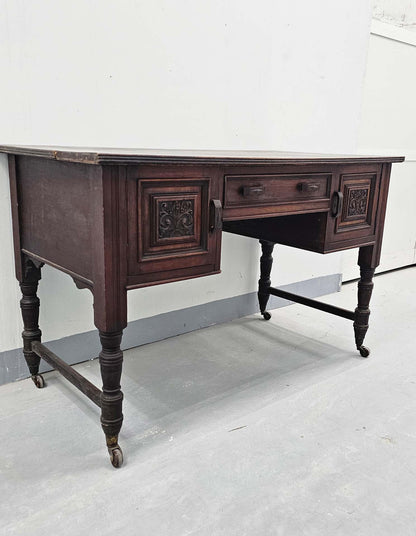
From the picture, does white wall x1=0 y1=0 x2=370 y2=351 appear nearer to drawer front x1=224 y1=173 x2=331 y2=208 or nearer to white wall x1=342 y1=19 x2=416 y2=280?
white wall x1=342 y1=19 x2=416 y2=280

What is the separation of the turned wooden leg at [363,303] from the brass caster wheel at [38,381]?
1.36 meters

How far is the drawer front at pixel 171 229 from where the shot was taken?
137 cm

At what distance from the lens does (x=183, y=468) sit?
151 centimetres

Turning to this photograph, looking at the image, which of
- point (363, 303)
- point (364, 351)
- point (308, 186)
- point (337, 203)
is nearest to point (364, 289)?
point (363, 303)

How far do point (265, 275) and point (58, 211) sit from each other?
139cm

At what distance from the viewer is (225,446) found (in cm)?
162

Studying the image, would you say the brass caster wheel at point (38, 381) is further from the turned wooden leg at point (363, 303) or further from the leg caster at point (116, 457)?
the turned wooden leg at point (363, 303)

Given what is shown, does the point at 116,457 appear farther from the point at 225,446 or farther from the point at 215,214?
the point at 215,214

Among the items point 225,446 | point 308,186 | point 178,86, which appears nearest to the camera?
point 225,446

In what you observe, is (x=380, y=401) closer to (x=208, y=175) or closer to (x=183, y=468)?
(x=183, y=468)

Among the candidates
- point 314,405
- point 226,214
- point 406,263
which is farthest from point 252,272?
point 406,263

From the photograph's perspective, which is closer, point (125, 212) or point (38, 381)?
point (125, 212)

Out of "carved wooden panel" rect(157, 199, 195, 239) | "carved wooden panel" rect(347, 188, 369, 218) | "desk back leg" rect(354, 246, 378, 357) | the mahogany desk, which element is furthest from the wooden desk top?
"desk back leg" rect(354, 246, 378, 357)

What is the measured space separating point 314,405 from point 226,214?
82cm
